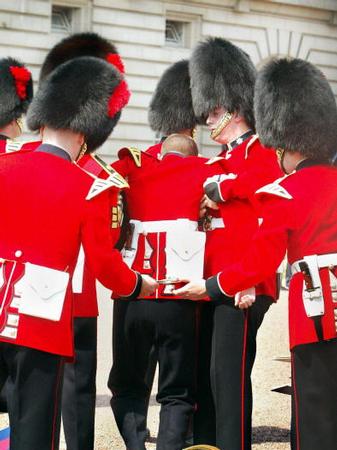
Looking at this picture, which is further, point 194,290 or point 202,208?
point 202,208

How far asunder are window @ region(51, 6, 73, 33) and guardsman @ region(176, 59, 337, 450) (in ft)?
65.6

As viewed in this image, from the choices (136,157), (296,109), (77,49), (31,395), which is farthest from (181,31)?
(31,395)

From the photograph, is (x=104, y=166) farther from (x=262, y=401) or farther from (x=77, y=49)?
(x=262, y=401)

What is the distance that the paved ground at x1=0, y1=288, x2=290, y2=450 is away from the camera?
5578 millimetres

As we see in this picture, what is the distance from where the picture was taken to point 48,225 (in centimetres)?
398

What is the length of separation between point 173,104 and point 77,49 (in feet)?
1.80

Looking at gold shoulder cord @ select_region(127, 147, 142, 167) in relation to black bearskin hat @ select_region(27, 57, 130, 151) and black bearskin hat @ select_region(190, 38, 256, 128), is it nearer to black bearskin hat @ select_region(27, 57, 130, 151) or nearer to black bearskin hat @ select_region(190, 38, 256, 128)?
black bearskin hat @ select_region(27, 57, 130, 151)

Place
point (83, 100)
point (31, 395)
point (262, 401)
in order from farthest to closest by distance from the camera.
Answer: point (262, 401) < point (83, 100) < point (31, 395)

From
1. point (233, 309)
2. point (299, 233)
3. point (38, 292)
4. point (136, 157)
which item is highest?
point (136, 157)

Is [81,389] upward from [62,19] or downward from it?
downward

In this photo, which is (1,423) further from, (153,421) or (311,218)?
(311,218)

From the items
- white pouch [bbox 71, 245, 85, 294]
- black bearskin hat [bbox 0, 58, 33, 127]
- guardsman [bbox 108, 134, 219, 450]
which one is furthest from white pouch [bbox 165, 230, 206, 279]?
black bearskin hat [bbox 0, 58, 33, 127]

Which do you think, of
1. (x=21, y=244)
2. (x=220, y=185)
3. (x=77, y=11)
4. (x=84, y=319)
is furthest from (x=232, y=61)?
(x=77, y=11)

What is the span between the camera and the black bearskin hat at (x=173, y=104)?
5.45 m
